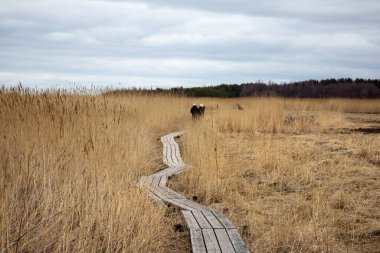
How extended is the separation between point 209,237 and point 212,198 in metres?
1.74

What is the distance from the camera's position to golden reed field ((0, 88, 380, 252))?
2867mm

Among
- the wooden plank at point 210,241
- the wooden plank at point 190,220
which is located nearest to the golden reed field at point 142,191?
the wooden plank at point 190,220

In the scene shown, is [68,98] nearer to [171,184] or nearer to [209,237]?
[171,184]

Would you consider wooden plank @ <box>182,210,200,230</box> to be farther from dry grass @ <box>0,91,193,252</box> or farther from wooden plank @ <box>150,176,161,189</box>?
wooden plank @ <box>150,176,161,189</box>

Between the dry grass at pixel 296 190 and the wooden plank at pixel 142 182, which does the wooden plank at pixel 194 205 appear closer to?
the dry grass at pixel 296 190

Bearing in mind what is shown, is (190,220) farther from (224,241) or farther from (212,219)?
(224,241)

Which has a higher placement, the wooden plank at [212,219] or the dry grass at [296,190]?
the wooden plank at [212,219]

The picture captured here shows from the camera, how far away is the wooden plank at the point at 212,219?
131 inches

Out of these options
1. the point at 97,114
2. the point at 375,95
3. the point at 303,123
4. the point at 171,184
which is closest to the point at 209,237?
the point at 171,184

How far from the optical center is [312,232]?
11.7 ft

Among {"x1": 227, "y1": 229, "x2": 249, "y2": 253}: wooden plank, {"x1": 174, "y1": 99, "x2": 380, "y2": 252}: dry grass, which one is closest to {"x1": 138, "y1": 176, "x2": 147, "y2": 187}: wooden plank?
{"x1": 174, "y1": 99, "x2": 380, "y2": 252}: dry grass

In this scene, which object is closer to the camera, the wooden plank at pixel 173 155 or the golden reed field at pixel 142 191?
the golden reed field at pixel 142 191

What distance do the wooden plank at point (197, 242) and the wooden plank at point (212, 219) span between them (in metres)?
0.18

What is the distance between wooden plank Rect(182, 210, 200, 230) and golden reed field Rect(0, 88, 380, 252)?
118 millimetres
